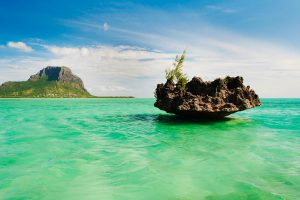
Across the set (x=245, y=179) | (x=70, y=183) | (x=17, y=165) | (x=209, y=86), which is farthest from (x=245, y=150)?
(x=209, y=86)

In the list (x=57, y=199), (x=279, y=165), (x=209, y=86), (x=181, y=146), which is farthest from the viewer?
(x=209, y=86)

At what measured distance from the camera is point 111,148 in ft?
42.2

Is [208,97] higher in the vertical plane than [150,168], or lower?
higher

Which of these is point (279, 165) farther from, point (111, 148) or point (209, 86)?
point (209, 86)

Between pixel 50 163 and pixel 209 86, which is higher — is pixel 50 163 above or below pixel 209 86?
below

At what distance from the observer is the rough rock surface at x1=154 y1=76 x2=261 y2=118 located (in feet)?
73.8

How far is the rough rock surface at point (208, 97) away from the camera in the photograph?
22500mm

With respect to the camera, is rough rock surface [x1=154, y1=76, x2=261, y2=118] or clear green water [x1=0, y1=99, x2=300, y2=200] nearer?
clear green water [x1=0, y1=99, x2=300, y2=200]

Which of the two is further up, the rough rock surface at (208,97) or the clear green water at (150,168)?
the rough rock surface at (208,97)

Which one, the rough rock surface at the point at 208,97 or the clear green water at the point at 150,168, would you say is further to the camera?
the rough rock surface at the point at 208,97

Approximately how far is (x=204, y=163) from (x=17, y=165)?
6.69 m

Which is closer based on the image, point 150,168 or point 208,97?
point 150,168

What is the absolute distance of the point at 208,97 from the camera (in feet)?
75.7

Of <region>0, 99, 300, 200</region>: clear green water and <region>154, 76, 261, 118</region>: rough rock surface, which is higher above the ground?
<region>154, 76, 261, 118</region>: rough rock surface
